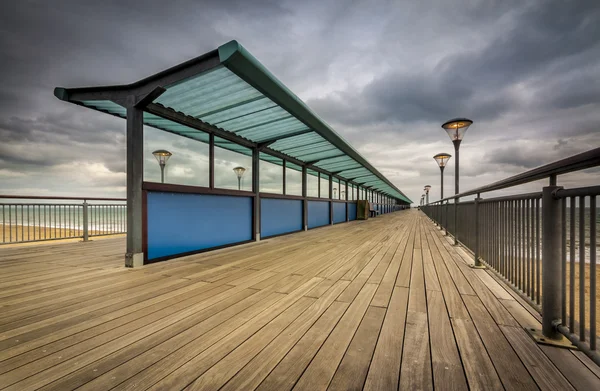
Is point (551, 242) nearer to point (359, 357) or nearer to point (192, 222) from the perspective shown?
point (359, 357)

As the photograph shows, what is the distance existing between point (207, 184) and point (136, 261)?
1.88 metres

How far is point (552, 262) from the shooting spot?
164cm

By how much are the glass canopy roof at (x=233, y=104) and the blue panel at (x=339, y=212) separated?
258 inches

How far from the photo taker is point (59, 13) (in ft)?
22.5

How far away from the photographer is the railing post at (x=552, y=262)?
A: 5.31ft

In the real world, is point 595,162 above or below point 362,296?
above

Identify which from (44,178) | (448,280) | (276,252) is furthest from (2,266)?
(44,178)

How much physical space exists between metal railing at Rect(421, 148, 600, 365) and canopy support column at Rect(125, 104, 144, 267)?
455 cm

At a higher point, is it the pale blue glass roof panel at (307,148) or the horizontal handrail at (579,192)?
the pale blue glass roof panel at (307,148)

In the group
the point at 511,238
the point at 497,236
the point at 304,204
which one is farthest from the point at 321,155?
the point at 511,238

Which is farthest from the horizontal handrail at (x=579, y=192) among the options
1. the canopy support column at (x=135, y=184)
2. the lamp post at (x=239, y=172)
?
the lamp post at (x=239, y=172)

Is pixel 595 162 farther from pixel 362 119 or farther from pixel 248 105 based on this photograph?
pixel 362 119

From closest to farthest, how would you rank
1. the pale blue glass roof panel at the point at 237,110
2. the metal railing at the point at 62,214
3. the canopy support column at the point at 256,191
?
the pale blue glass roof panel at the point at 237,110, the metal railing at the point at 62,214, the canopy support column at the point at 256,191

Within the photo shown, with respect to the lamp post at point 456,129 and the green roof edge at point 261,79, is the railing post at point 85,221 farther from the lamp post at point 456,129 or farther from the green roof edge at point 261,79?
the lamp post at point 456,129
